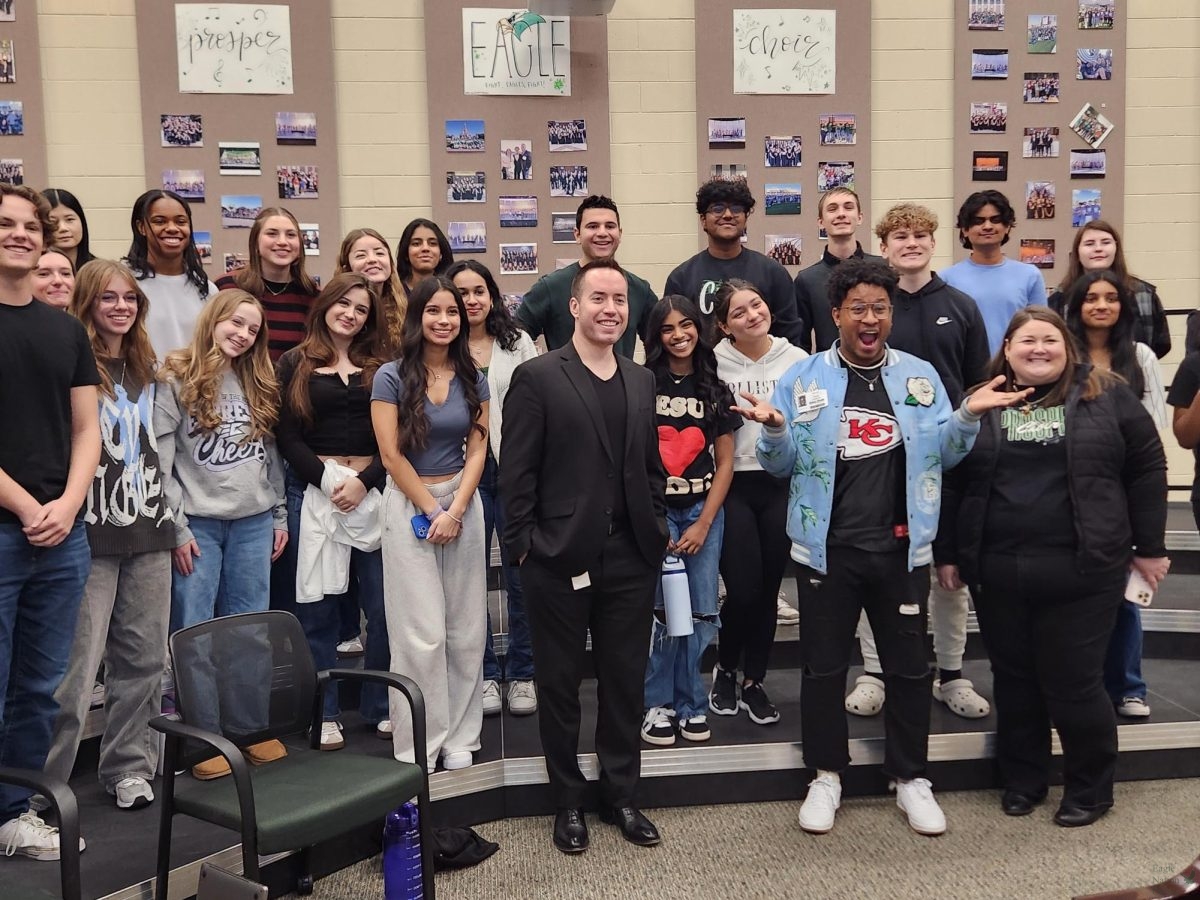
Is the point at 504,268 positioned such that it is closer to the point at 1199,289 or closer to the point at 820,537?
the point at 820,537

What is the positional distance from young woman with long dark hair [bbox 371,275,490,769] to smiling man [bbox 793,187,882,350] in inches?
57.9

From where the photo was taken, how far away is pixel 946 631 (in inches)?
141

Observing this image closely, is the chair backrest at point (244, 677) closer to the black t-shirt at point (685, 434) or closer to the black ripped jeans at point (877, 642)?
the black t-shirt at point (685, 434)

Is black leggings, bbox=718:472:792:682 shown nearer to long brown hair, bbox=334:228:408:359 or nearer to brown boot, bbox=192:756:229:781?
long brown hair, bbox=334:228:408:359

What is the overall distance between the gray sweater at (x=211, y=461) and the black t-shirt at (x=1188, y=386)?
2.96m

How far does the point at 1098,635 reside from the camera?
302 centimetres

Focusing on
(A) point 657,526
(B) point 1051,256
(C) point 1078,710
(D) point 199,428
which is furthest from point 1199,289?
(D) point 199,428

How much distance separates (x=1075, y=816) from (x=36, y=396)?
10.3ft

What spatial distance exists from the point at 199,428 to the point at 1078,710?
9.14ft

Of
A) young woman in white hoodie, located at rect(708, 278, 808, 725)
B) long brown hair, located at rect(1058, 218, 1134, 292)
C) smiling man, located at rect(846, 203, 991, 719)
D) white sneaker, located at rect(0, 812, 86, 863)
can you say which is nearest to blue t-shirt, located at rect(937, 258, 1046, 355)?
long brown hair, located at rect(1058, 218, 1134, 292)

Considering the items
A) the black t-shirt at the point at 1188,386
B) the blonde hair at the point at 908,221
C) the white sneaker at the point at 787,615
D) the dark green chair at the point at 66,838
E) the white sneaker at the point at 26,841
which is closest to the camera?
the dark green chair at the point at 66,838

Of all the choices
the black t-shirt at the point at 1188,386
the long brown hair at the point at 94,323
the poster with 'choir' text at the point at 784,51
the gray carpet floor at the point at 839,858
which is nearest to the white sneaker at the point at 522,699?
the gray carpet floor at the point at 839,858

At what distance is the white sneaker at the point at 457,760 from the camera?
3121 millimetres

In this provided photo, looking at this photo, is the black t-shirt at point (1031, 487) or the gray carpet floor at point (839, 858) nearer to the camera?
the gray carpet floor at point (839, 858)
